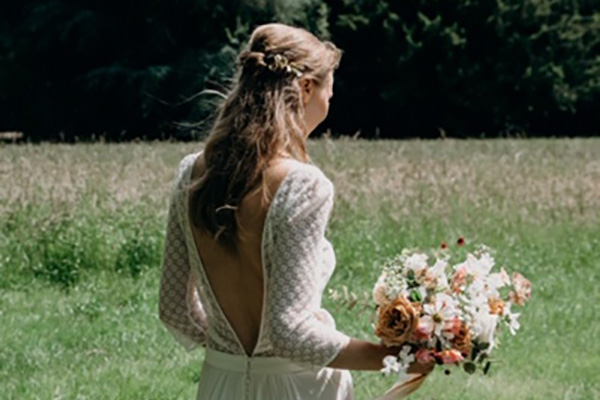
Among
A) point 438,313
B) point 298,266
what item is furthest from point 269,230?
point 438,313

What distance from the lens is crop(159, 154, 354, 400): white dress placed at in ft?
9.51

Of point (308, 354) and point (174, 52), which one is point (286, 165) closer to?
point (308, 354)

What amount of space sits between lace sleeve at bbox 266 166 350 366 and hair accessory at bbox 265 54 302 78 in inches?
10.4

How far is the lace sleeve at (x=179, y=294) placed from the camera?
10.7 feet

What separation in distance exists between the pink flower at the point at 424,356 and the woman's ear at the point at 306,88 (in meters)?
0.72

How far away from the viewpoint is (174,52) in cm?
4028

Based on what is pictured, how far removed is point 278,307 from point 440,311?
17.5 inches

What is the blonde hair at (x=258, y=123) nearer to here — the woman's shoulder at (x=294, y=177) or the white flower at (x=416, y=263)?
the woman's shoulder at (x=294, y=177)

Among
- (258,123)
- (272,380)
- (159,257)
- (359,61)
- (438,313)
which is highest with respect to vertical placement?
(258,123)

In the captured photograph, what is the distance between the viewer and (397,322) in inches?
119

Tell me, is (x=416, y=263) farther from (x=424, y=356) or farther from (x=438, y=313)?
(x=424, y=356)

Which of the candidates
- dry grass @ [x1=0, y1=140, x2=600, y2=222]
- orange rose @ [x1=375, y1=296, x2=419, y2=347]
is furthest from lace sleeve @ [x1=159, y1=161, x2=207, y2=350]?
dry grass @ [x1=0, y1=140, x2=600, y2=222]

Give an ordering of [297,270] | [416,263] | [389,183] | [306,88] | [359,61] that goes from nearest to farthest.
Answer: [297,270] < [306,88] < [416,263] < [389,183] < [359,61]

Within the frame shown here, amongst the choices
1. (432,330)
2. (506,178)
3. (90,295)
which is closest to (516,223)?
(506,178)
